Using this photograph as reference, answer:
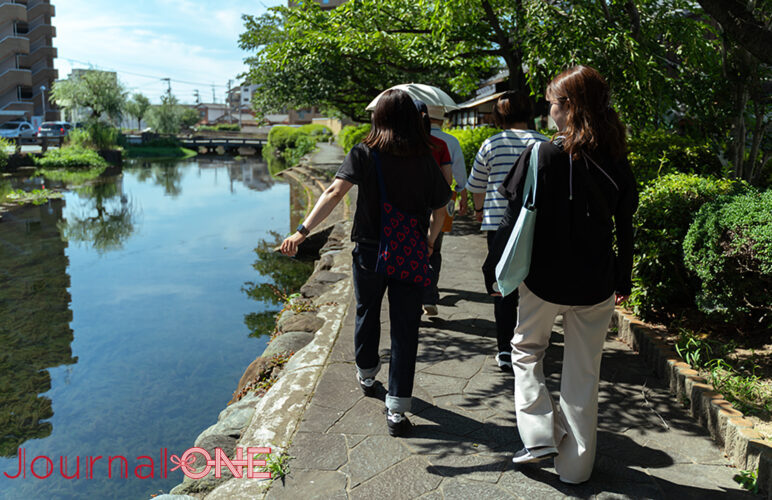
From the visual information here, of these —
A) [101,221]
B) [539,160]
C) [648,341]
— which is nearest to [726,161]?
[648,341]

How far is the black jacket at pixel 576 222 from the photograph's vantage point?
2574 mm

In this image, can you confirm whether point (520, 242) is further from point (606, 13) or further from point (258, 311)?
point (258, 311)

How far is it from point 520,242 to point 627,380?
6.54 ft

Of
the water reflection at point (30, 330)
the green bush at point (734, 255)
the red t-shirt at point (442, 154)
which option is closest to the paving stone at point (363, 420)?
the red t-shirt at point (442, 154)

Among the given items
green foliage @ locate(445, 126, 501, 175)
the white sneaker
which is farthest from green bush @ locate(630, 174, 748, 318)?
green foliage @ locate(445, 126, 501, 175)

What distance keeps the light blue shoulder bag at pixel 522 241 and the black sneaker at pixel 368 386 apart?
4.47 ft

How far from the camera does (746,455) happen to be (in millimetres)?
2877

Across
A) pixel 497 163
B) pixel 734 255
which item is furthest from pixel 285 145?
pixel 734 255

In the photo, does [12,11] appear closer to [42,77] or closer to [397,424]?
[42,77]

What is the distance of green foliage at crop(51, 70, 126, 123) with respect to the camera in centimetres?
3925

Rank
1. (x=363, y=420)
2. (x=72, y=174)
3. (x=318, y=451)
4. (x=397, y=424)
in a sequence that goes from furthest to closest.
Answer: (x=72, y=174) → (x=363, y=420) → (x=397, y=424) → (x=318, y=451)

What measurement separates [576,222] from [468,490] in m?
1.38

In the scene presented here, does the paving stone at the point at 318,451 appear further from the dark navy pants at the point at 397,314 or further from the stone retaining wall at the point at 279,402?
the dark navy pants at the point at 397,314

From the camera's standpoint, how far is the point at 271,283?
31.9ft
